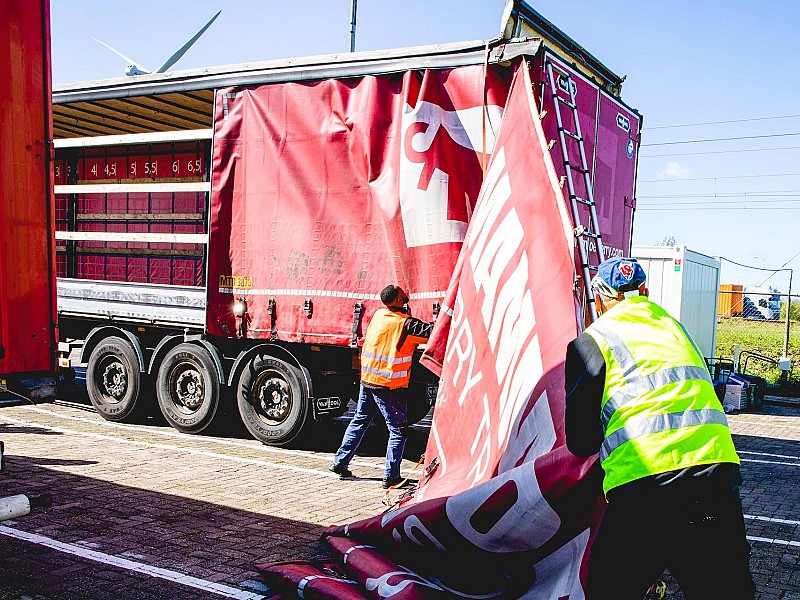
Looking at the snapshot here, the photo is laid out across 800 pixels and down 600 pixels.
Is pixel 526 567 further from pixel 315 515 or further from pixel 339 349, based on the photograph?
pixel 339 349

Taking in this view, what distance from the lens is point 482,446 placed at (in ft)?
17.2

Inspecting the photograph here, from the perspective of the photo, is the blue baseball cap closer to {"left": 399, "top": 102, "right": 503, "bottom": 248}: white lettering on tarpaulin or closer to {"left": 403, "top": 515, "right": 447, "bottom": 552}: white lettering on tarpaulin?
{"left": 403, "top": 515, "right": 447, "bottom": 552}: white lettering on tarpaulin

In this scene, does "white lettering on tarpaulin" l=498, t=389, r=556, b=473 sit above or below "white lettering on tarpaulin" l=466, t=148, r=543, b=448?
below

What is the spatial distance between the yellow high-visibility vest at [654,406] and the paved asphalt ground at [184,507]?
2.38 m

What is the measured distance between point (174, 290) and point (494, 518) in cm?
644

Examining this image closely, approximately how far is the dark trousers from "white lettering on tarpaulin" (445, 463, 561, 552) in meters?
0.73

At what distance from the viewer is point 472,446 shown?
546cm

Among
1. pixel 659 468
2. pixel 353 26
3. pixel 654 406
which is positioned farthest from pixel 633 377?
pixel 353 26

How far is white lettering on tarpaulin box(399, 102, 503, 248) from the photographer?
7359 millimetres

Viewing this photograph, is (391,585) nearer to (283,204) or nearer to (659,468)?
(659,468)

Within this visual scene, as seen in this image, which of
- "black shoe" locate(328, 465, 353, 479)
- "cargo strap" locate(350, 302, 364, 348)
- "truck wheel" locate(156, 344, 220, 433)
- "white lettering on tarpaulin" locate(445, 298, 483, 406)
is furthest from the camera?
"truck wheel" locate(156, 344, 220, 433)

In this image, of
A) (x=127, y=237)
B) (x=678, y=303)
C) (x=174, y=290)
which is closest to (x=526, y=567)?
(x=174, y=290)

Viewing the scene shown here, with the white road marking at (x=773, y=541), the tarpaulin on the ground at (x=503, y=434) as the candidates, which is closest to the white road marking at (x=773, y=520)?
the white road marking at (x=773, y=541)

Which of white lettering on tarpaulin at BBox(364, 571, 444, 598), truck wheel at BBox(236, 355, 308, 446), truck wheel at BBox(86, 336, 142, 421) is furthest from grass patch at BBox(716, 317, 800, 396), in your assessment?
white lettering on tarpaulin at BBox(364, 571, 444, 598)
